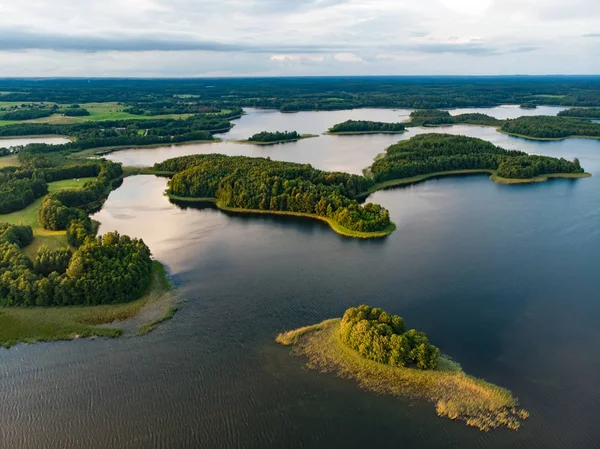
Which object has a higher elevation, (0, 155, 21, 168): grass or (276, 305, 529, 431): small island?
(0, 155, 21, 168): grass

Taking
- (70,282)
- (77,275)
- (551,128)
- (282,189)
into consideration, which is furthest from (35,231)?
(551,128)

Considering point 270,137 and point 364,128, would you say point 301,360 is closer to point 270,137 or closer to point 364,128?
point 270,137

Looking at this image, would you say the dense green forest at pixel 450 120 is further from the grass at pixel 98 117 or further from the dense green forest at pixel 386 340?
the dense green forest at pixel 386 340

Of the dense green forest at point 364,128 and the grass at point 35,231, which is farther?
the dense green forest at point 364,128

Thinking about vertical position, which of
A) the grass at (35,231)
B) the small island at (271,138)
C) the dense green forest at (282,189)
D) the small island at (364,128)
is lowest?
the grass at (35,231)

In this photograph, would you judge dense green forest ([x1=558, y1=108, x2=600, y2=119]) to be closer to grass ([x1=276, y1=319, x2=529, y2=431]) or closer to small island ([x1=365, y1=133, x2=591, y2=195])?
small island ([x1=365, y1=133, x2=591, y2=195])

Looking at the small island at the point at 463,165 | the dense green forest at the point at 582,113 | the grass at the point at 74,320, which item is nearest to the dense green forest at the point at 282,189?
the small island at the point at 463,165

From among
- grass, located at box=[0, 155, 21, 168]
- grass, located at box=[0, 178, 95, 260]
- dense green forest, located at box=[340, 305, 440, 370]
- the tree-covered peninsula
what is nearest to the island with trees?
grass, located at box=[0, 178, 95, 260]

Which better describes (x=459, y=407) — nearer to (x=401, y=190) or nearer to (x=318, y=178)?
(x=318, y=178)
